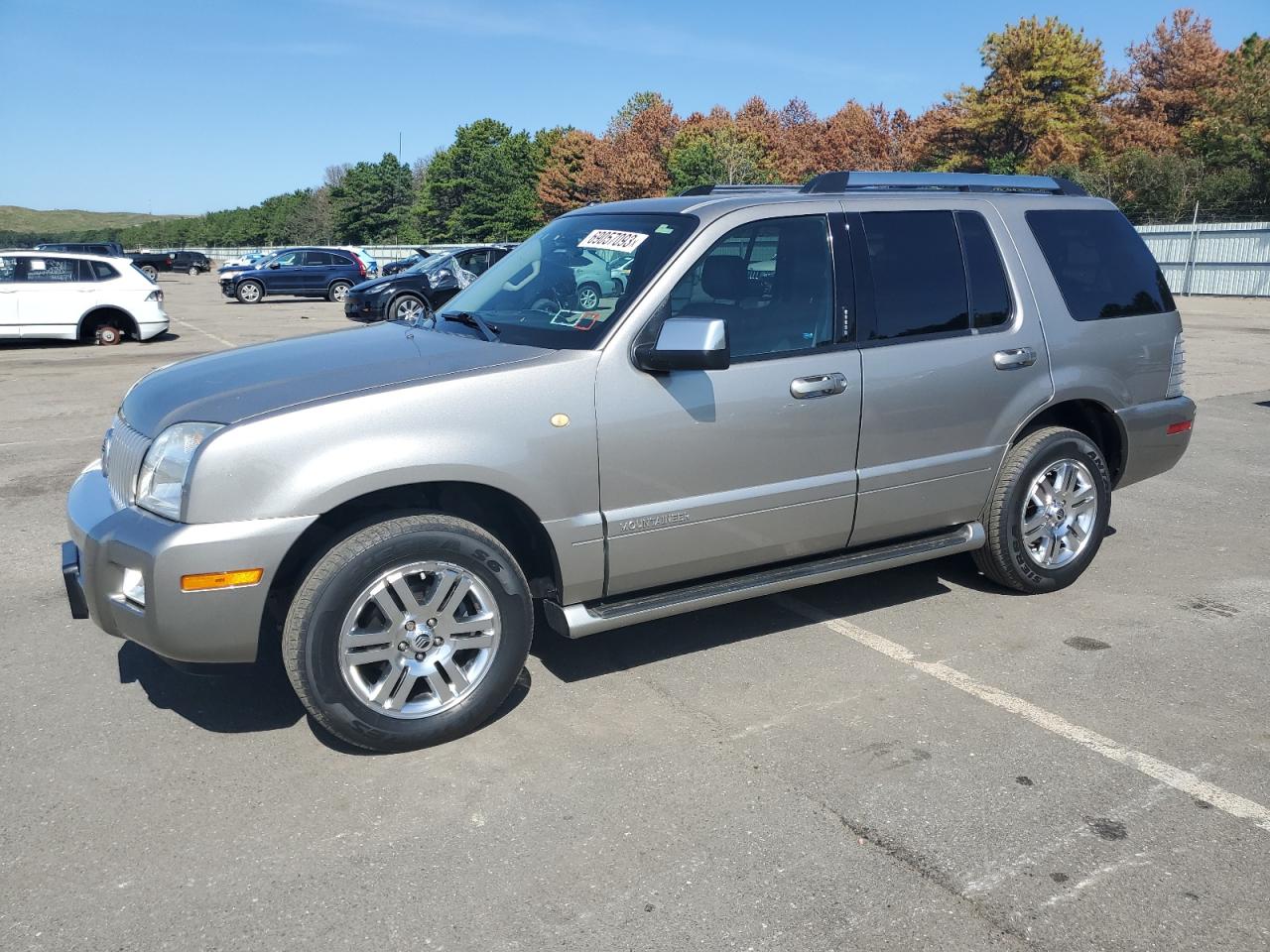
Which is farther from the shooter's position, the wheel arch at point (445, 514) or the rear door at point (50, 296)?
the rear door at point (50, 296)

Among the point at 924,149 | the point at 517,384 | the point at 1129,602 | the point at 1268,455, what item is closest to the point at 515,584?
the point at 517,384

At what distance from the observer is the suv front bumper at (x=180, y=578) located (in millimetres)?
3426

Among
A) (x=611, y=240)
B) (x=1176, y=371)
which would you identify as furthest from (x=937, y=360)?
(x=1176, y=371)

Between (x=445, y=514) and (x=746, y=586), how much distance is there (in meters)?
1.27

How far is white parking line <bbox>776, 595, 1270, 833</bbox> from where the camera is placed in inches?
135

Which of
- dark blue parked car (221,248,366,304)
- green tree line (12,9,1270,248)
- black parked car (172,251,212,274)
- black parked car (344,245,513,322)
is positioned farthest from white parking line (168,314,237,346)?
black parked car (172,251,212,274)

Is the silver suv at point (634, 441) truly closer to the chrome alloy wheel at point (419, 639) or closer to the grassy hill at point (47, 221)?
the chrome alloy wheel at point (419, 639)

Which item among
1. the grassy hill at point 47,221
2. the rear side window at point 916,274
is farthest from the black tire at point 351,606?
the grassy hill at point 47,221

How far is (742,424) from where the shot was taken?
4.23 m

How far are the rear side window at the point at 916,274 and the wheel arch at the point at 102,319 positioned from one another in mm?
16367

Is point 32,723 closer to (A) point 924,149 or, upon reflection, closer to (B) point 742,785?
(B) point 742,785

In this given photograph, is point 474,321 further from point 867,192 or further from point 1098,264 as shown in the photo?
point 1098,264

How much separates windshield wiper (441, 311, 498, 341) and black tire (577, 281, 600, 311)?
37 cm

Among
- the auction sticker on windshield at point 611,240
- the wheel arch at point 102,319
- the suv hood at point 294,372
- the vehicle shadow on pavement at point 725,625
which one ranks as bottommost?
the vehicle shadow on pavement at point 725,625
